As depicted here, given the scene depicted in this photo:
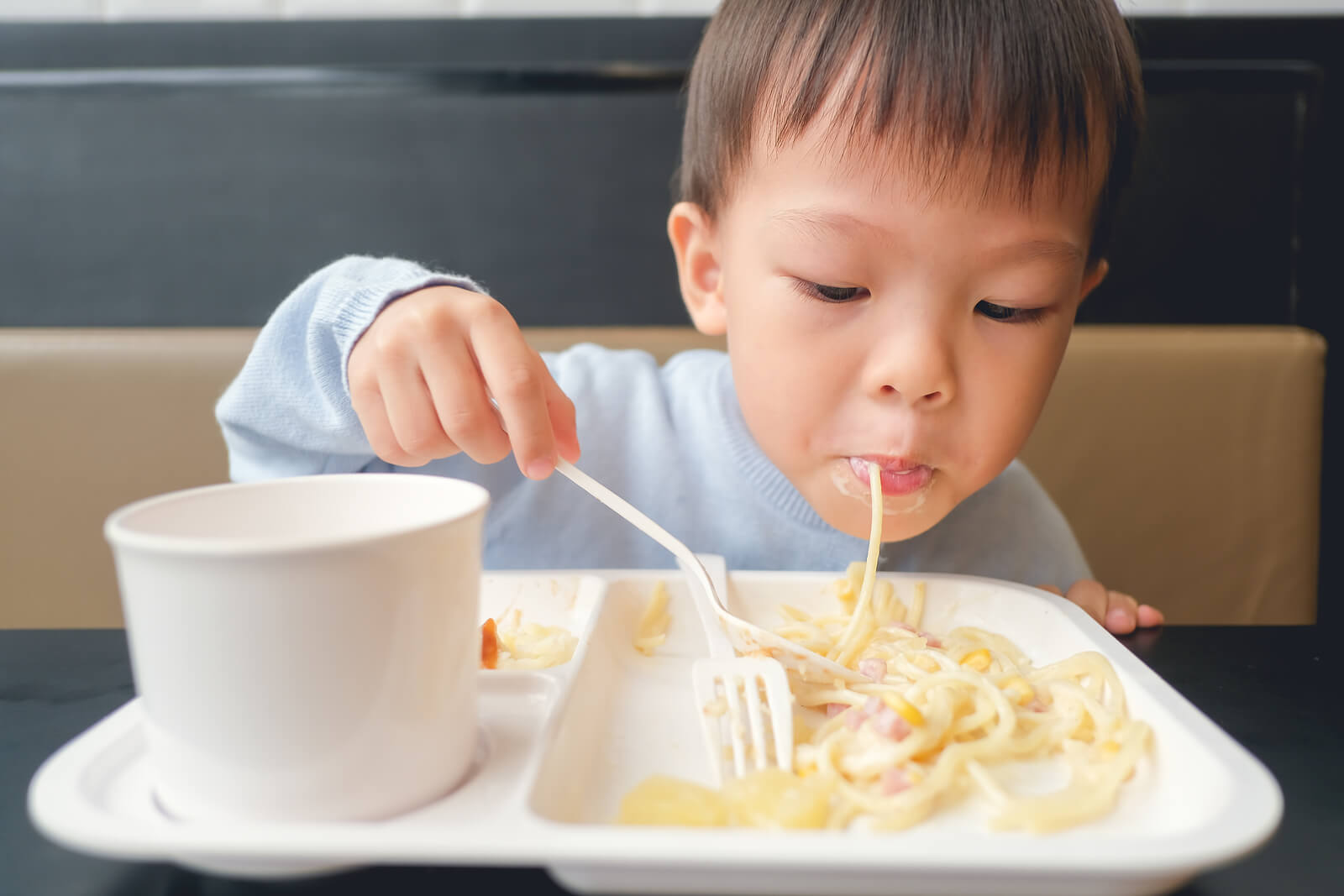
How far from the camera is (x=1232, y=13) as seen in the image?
1782 mm

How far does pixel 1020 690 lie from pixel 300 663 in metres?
0.52

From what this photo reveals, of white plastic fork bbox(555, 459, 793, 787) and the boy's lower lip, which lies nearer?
white plastic fork bbox(555, 459, 793, 787)

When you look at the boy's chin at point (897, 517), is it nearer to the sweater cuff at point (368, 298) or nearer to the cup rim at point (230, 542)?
the sweater cuff at point (368, 298)

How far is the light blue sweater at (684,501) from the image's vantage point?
4.23 feet

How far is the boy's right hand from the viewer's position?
749 millimetres

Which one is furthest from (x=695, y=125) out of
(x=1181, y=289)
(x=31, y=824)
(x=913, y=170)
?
(x=1181, y=289)

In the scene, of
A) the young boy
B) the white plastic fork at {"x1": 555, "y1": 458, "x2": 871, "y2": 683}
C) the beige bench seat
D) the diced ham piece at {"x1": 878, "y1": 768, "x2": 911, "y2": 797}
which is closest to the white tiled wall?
the beige bench seat

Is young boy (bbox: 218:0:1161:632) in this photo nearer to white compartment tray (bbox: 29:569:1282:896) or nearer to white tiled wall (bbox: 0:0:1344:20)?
white compartment tray (bbox: 29:569:1282:896)

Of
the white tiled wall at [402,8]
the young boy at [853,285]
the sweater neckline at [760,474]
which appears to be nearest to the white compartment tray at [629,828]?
the young boy at [853,285]

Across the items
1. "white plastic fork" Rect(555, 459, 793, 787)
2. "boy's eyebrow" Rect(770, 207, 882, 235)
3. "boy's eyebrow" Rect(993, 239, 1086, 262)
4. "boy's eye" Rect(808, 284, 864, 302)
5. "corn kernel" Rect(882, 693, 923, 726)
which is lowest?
"white plastic fork" Rect(555, 459, 793, 787)

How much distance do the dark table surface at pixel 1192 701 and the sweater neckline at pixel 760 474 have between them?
46 cm

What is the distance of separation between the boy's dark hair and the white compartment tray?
0.47 metres

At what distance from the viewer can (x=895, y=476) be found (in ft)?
3.18

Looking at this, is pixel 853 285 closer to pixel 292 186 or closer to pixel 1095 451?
pixel 1095 451
